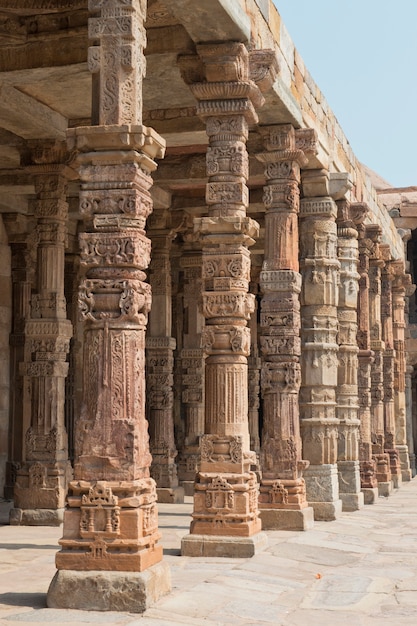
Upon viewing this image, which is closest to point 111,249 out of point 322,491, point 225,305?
point 225,305

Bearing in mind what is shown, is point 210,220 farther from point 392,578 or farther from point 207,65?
point 392,578

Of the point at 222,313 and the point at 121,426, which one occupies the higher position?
the point at 222,313

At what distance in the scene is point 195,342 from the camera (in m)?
18.4

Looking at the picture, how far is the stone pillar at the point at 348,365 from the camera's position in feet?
50.3

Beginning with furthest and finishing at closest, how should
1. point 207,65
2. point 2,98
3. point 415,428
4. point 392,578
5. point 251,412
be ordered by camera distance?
1. point 415,428
2. point 251,412
3. point 2,98
4. point 207,65
5. point 392,578

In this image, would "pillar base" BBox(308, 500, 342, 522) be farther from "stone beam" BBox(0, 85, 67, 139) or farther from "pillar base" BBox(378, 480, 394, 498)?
"pillar base" BBox(378, 480, 394, 498)

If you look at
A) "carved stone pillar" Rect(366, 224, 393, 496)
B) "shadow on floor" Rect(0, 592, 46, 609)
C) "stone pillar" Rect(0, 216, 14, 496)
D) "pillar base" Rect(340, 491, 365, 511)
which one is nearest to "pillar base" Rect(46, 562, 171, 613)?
"shadow on floor" Rect(0, 592, 46, 609)

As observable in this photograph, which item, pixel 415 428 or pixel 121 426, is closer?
pixel 121 426

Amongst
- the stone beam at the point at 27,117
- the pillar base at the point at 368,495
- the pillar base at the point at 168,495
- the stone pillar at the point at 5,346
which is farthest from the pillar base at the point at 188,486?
the stone beam at the point at 27,117

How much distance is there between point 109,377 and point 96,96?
2.02m

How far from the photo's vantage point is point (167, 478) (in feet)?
52.5

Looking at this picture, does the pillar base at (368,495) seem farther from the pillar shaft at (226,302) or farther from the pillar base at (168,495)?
the pillar shaft at (226,302)

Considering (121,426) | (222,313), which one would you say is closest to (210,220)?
(222,313)

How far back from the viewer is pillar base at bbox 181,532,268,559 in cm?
926
